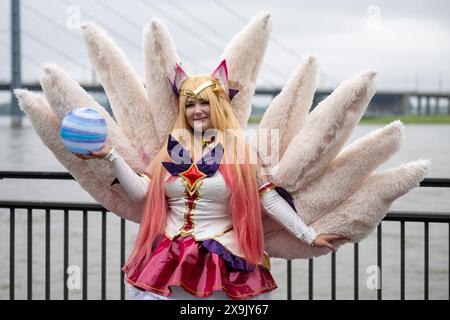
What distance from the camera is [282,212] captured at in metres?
2.79

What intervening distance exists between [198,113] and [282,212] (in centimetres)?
54

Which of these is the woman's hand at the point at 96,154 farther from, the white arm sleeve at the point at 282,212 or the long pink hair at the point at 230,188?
the white arm sleeve at the point at 282,212

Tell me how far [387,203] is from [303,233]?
1.22ft

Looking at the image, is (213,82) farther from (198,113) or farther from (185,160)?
(185,160)

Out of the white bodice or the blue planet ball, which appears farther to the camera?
the white bodice

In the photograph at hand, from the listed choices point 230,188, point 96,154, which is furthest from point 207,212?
point 96,154

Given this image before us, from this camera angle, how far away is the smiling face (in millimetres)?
2727

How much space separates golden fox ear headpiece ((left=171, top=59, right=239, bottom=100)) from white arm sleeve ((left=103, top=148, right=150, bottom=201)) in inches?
14.9

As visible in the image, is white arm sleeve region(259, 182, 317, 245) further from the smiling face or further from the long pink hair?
the smiling face

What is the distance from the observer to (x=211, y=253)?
2.66 meters

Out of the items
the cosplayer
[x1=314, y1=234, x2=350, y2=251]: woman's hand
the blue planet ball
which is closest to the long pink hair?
the cosplayer

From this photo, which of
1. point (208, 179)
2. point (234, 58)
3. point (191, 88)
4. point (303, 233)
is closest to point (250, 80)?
point (234, 58)

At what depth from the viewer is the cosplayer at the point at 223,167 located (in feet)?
8.79

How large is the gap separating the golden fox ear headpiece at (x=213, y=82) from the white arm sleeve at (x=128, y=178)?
0.38m
